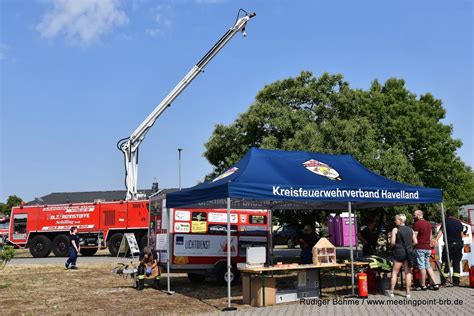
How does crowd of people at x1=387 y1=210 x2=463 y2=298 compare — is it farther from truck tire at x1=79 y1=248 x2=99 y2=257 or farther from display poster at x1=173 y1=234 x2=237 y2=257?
truck tire at x1=79 y1=248 x2=99 y2=257

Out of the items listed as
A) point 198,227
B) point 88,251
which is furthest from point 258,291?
point 88,251

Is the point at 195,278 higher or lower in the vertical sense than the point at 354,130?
lower

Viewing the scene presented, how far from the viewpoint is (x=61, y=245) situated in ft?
80.2

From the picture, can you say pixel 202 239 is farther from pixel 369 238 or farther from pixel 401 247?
pixel 401 247

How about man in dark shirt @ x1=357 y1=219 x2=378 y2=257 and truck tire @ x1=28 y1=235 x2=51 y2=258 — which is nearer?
man in dark shirt @ x1=357 y1=219 x2=378 y2=257

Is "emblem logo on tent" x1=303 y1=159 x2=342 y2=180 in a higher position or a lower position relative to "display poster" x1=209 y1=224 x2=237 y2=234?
higher

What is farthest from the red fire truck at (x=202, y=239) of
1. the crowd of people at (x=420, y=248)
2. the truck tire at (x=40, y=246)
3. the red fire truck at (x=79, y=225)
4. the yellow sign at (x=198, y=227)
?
the truck tire at (x=40, y=246)

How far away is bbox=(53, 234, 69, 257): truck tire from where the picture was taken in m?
24.4

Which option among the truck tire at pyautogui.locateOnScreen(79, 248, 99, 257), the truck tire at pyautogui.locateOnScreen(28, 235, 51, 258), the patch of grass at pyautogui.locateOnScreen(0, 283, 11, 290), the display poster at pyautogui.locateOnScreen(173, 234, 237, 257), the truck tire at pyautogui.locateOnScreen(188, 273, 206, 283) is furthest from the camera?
the truck tire at pyautogui.locateOnScreen(79, 248, 99, 257)

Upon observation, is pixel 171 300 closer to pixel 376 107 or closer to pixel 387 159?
pixel 387 159

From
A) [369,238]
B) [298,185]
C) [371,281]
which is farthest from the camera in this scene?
[369,238]

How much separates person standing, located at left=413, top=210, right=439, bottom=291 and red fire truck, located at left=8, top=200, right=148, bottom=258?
1486cm

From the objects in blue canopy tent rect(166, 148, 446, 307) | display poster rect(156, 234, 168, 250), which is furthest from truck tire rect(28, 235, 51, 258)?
blue canopy tent rect(166, 148, 446, 307)

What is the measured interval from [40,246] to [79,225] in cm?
237
